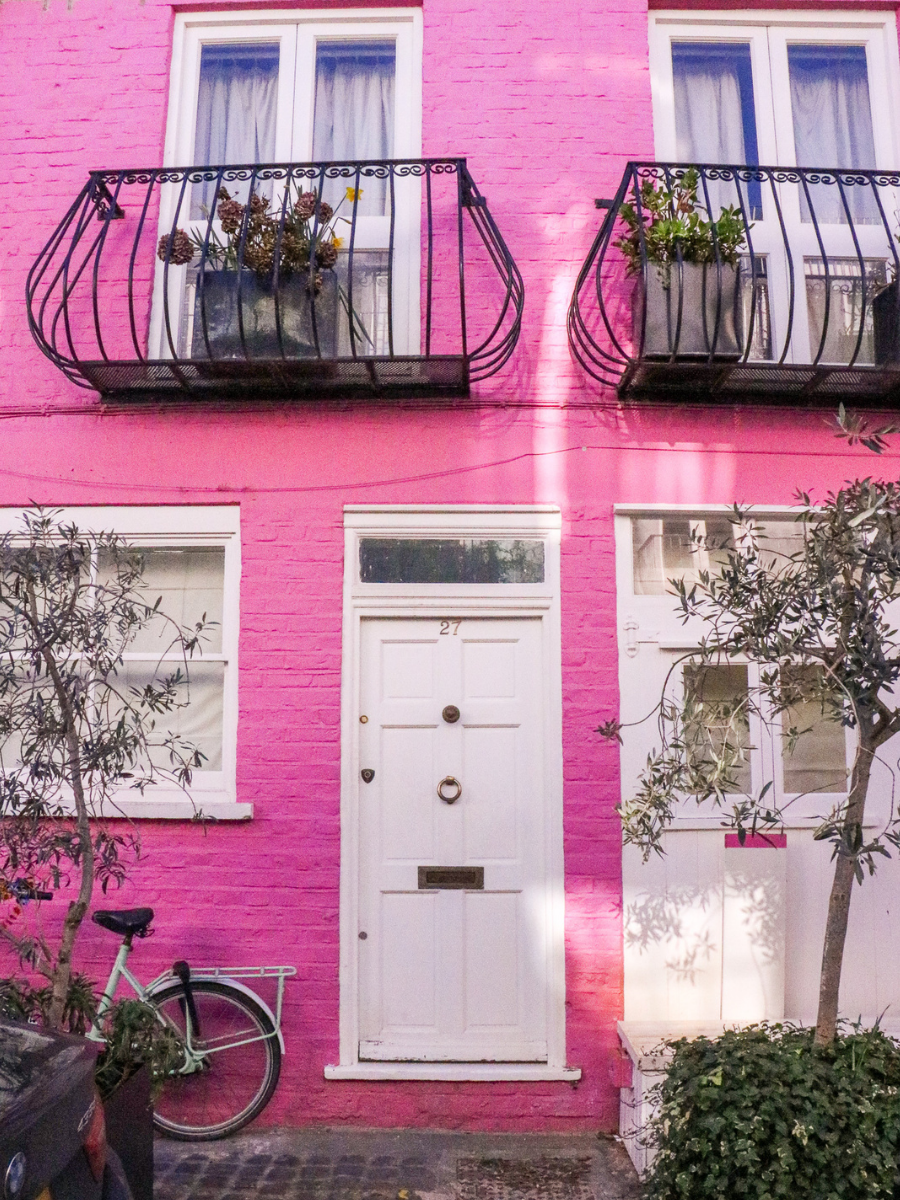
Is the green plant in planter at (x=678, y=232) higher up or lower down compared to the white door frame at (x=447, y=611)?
higher up

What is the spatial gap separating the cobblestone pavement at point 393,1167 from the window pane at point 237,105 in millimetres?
4977

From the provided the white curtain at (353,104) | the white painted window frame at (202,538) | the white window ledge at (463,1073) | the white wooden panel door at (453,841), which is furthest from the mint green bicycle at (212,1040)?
the white curtain at (353,104)

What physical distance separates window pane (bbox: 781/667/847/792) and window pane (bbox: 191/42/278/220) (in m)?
4.32

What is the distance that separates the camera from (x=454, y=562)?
5172 mm

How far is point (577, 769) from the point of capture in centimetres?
496

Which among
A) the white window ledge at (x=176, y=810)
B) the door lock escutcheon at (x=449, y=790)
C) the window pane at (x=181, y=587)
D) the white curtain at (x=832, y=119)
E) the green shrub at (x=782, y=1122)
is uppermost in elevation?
the white curtain at (x=832, y=119)

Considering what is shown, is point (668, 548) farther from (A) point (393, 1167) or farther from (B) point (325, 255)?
(A) point (393, 1167)

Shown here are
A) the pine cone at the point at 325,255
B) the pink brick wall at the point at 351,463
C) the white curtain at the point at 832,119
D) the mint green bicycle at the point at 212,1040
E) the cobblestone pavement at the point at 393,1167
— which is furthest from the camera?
the white curtain at the point at 832,119

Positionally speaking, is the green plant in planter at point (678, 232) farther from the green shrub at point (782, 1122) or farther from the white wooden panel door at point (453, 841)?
the green shrub at point (782, 1122)

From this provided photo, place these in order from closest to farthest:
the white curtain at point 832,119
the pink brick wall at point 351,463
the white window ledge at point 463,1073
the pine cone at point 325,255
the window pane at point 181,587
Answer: the white window ledge at point 463,1073 < the pink brick wall at point 351,463 < the pine cone at point 325,255 < the window pane at point 181,587 < the white curtain at point 832,119

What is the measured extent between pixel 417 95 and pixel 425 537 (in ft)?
8.55

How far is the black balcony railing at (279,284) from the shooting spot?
5.01 metres

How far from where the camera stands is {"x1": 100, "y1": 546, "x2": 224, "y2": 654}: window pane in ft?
17.2

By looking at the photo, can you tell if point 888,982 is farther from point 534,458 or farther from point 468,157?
point 468,157
